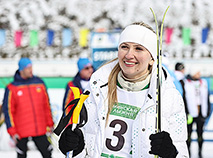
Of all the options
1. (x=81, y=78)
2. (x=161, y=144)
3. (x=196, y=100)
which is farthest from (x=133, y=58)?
(x=196, y=100)

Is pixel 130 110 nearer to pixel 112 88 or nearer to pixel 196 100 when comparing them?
pixel 112 88

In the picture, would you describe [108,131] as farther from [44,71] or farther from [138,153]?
[44,71]

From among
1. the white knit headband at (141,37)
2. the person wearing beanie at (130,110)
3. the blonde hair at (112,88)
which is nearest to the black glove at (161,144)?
the person wearing beanie at (130,110)

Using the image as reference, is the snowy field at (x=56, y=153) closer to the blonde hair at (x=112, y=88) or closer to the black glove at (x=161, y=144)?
the blonde hair at (x=112, y=88)

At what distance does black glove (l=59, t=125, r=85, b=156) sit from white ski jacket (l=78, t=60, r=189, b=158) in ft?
0.14

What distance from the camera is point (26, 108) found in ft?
15.8

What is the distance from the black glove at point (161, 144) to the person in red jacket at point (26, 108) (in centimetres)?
302

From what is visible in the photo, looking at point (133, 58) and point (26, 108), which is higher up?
point (133, 58)

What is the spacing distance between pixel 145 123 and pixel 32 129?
9.66ft

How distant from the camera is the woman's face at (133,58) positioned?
2141 millimetres

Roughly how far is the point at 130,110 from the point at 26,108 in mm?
2834

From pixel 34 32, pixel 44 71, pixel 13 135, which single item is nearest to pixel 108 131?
pixel 13 135

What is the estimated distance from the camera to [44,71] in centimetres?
938

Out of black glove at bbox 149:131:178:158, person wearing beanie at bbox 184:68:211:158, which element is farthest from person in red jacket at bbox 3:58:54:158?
black glove at bbox 149:131:178:158
